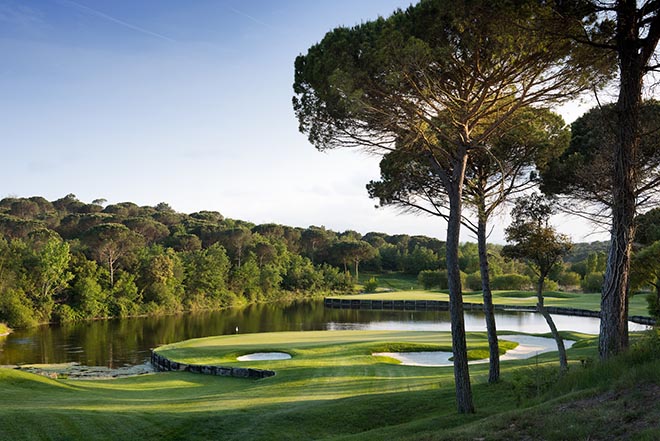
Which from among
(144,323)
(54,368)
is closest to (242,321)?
(144,323)

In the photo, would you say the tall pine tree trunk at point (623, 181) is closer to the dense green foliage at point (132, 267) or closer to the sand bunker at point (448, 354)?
the sand bunker at point (448, 354)

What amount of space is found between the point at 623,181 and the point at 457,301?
12.1 ft

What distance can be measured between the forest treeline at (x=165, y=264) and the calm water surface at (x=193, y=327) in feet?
12.5

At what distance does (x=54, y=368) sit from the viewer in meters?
25.4

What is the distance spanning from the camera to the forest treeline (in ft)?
162

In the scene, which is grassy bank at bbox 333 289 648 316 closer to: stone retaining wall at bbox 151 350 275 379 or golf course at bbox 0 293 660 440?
golf course at bbox 0 293 660 440

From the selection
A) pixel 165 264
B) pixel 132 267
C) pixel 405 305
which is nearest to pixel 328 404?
pixel 165 264

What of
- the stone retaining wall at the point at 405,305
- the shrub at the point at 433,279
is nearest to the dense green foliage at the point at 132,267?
the shrub at the point at 433,279

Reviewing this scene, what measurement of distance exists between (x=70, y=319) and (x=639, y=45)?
5033 cm

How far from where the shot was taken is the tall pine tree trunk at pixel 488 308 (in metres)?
14.5

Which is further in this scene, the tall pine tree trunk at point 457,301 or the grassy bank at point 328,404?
the tall pine tree trunk at point 457,301

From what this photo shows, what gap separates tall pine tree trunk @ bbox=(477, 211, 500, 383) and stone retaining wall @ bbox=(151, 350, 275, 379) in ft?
28.6

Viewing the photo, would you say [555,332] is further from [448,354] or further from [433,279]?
[433,279]

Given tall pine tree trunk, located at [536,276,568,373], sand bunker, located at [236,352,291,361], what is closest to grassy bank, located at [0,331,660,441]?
tall pine tree trunk, located at [536,276,568,373]
